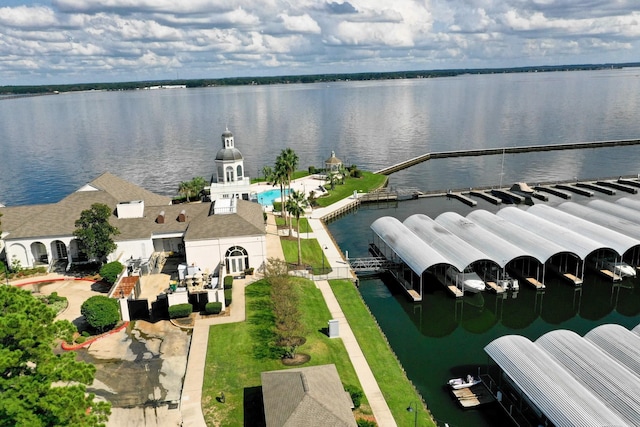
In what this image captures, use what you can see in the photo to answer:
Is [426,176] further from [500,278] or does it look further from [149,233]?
[149,233]

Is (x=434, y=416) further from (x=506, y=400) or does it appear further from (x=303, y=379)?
(x=303, y=379)

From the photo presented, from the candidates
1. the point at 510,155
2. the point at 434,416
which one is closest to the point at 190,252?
the point at 434,416

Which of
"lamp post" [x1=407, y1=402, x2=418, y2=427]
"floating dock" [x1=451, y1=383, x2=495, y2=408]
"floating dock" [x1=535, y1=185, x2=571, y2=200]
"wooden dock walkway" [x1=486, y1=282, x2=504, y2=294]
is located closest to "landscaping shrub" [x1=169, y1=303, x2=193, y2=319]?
"lamp post" [x1=407, y1=402, x2=418, y2=427]

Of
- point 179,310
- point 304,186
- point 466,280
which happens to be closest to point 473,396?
point 466,280

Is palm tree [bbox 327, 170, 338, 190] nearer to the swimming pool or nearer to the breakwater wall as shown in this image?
the swimming pool


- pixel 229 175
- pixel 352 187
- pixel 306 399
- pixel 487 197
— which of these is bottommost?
pixel 487 197

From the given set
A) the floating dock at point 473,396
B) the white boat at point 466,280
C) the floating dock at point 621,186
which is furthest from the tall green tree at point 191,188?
the floating dock at point 621,186
